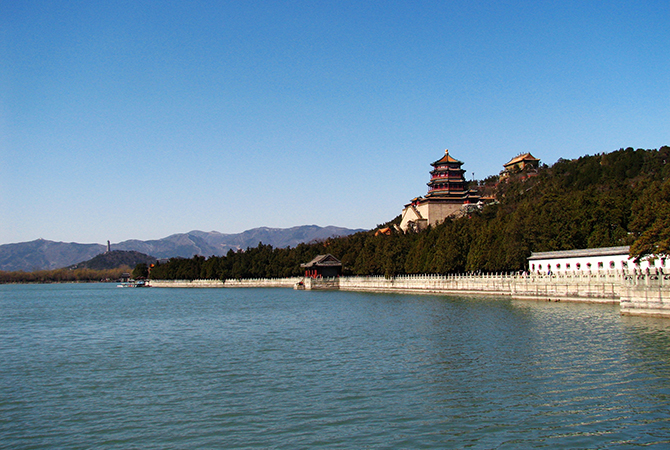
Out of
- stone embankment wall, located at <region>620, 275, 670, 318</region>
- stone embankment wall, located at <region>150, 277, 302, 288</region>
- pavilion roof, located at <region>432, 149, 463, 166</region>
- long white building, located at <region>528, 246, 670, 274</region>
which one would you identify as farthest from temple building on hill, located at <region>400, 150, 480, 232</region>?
stone embankment wall, located at <region>620, 275, 670, 318</region>

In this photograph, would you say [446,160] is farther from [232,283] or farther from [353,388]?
[353,388]

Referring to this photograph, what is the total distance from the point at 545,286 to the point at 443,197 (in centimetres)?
5656

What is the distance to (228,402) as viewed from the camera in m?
14.9

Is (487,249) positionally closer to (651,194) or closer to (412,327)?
(651,194)

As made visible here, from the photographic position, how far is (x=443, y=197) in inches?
3853

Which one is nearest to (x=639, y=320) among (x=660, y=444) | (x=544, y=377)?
(x=544, y=377)

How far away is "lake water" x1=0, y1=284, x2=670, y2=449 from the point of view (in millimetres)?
12047

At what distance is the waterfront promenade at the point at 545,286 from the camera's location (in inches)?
1080

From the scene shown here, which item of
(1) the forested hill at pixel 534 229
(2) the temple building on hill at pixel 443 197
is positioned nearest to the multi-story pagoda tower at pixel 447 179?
(2) the temple building on hill at pixel 443 197

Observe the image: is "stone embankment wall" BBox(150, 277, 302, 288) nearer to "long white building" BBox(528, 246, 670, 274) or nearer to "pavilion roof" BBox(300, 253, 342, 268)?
"pavilion roof" BBox(300, 253, 342, 268)

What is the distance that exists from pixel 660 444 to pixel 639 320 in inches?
693

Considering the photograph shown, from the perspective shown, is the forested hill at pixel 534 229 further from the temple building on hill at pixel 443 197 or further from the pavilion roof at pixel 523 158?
the pavilion roof at pixel 523 158

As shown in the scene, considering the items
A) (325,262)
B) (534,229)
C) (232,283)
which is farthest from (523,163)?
(534,229)

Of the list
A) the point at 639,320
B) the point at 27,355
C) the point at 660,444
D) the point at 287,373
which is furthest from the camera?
the point at 639,320
